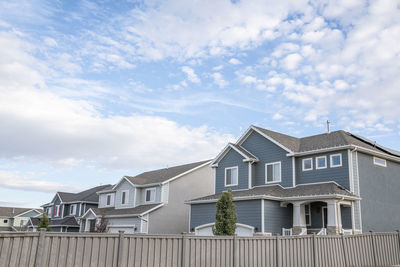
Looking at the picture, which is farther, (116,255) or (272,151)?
(272,151)

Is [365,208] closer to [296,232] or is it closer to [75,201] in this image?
[296,232]

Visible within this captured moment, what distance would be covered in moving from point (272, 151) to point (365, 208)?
21.6 ft

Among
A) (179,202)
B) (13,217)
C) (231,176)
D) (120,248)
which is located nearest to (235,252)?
(120,248)

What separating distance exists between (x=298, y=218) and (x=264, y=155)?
5.46 meters

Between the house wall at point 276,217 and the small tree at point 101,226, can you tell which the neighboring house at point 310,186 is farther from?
the small tree at point 101,226

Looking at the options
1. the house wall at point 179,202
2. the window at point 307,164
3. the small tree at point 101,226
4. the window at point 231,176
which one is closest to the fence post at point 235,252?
the window at point 307,164

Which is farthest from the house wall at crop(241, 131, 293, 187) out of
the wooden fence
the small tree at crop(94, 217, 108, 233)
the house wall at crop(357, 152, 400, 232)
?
the small tree at crop(94, 217, 108, 233)

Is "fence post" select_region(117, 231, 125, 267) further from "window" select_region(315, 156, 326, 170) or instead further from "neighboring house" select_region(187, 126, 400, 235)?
"window" select_region(315, 156, 326, 170)

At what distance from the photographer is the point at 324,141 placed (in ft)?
78.0

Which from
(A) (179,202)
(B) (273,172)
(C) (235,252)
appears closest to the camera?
(C) (235,252)

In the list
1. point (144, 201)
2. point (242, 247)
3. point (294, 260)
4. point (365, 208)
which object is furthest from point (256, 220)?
point (144, 201)

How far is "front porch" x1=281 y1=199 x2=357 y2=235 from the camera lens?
20.1 m

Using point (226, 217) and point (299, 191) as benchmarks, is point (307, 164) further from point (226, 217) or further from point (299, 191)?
point (226, 217)

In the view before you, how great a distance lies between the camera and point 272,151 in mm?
25203
